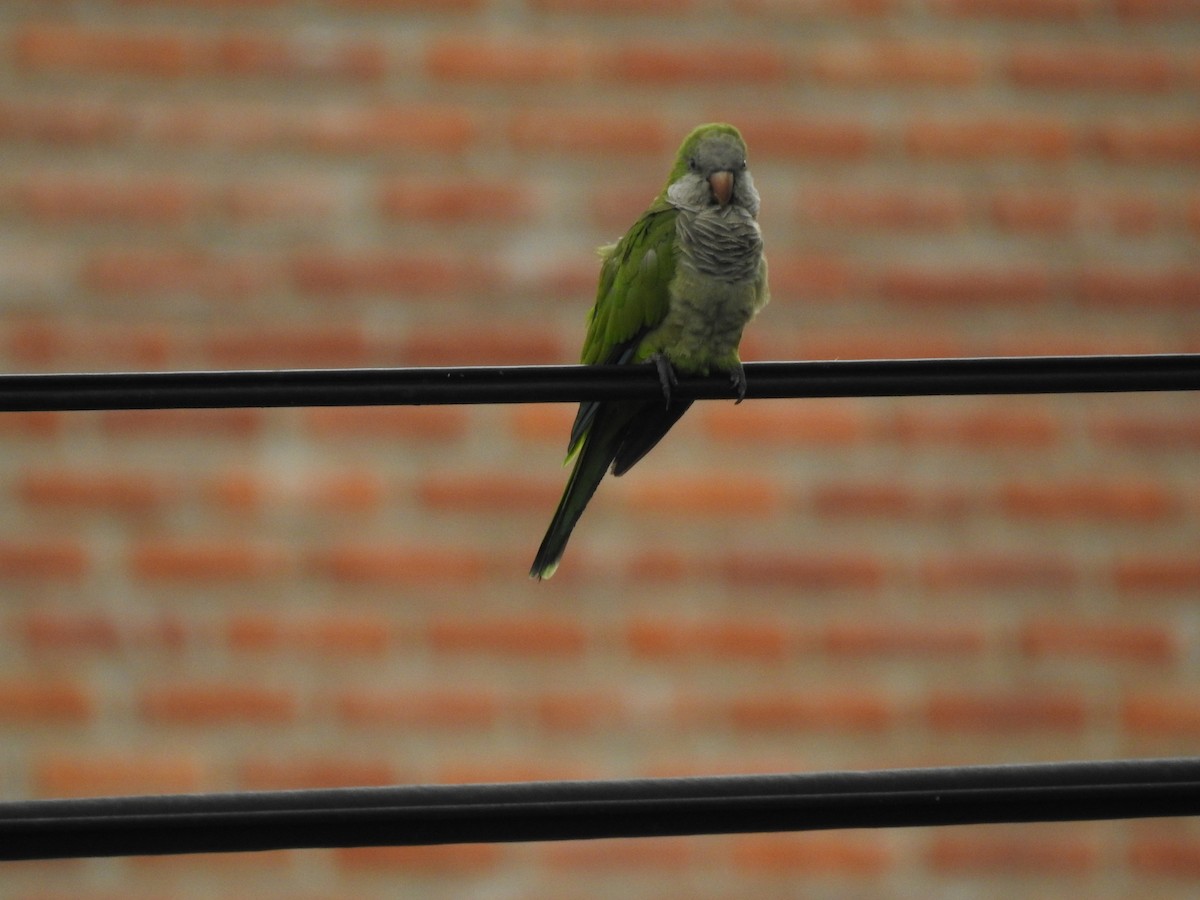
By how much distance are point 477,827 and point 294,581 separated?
1.36 meters

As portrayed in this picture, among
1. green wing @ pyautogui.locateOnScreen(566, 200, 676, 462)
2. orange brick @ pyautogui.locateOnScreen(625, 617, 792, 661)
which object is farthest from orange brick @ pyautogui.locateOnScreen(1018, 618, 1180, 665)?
green wing @ pyautogui.locateOnScreen(566, 200, 676, 462)

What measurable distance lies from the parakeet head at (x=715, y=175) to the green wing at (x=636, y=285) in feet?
0.12

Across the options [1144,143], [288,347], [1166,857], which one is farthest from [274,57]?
[1166,857]

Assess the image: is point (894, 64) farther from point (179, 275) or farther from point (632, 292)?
point (179, 275)

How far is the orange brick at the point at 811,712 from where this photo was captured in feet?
7.44

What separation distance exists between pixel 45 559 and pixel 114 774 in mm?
372

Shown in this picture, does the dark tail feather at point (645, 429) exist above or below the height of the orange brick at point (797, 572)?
above

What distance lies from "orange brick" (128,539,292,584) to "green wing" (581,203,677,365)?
0.74m

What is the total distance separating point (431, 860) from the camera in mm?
2219

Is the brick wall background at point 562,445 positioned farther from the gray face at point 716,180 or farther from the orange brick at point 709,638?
the gray face at point 716,180

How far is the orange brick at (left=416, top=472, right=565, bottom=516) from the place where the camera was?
2275mm

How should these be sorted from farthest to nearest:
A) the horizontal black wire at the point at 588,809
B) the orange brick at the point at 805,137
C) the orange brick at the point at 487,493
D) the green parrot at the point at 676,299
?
the orange brick at the point at 805,137 → the orange brick at the point at 487,493 → the green parrot at the point at 676,299 → the horizontal black wire at the point at 588,809

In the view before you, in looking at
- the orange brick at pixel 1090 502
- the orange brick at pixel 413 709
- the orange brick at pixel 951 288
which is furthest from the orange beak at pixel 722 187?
the orange brick at pixel 413 709

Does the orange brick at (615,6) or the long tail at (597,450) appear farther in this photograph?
the orange brick at (615,6)
